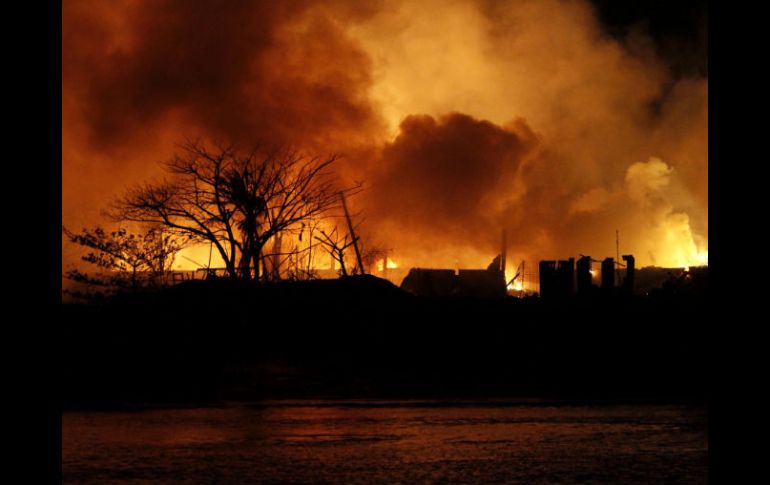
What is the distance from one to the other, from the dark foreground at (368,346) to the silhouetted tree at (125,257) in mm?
4387

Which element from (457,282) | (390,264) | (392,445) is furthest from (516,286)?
(392,445)

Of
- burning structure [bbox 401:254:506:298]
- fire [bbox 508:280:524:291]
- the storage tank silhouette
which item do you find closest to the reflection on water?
the storage tank silhouette

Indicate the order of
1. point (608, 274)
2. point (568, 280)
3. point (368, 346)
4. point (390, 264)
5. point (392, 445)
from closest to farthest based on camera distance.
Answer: point (392, 445) < point (368, 346) < point (568, 280) < point (608, 274) < point (390, 264)

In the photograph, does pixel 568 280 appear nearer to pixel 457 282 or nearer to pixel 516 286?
pixel 457 282

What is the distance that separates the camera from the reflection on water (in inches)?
380

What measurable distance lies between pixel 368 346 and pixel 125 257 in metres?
15.3

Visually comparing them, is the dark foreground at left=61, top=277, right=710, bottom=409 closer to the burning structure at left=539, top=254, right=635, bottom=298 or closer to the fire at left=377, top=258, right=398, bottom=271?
the burning structure at left=539, top=254, right=635, bottom=298

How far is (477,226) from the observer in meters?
50.6

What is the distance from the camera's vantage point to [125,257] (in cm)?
3903
